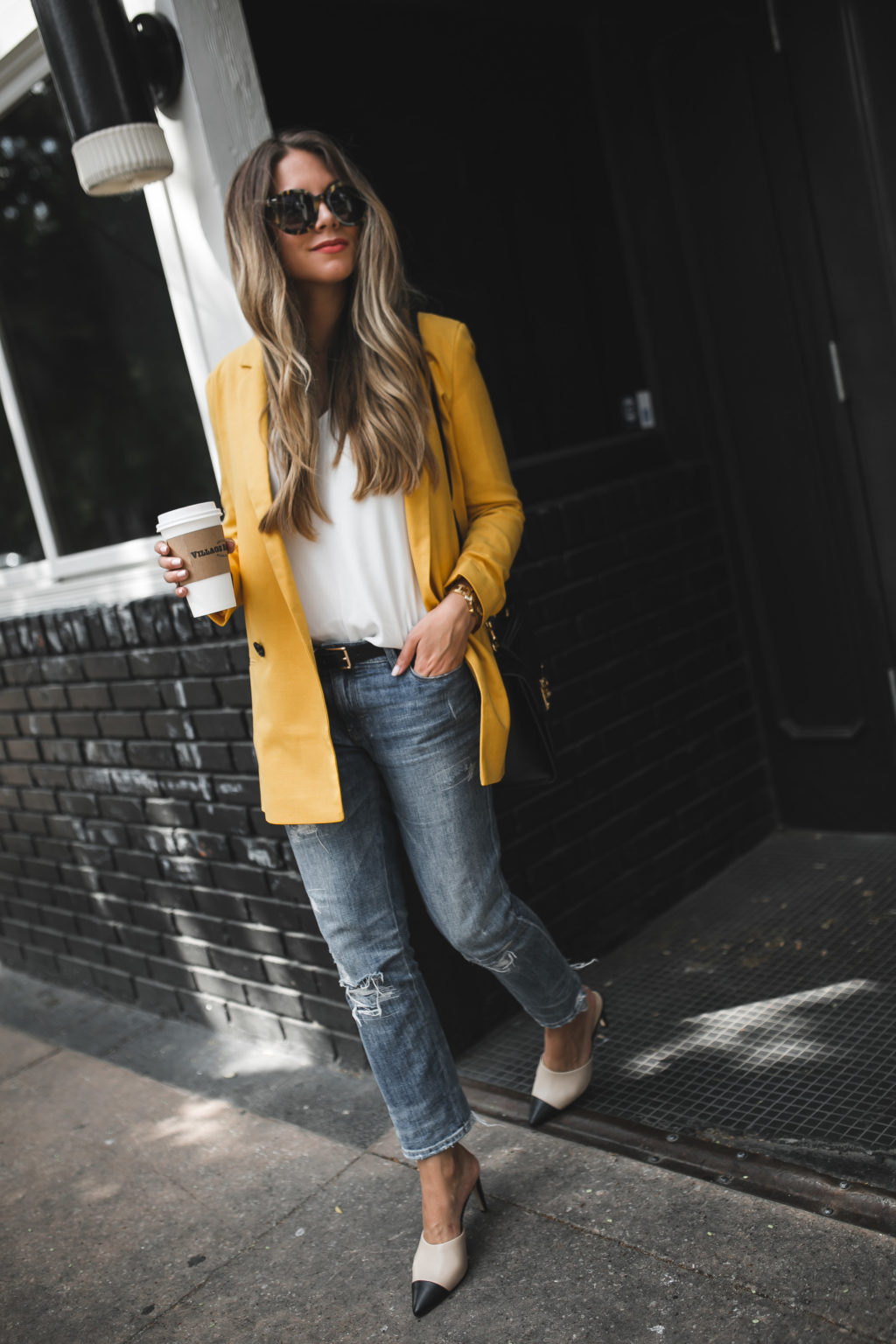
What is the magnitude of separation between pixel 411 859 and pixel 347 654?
457mm

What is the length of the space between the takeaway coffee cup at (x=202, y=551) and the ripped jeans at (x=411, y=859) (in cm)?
29

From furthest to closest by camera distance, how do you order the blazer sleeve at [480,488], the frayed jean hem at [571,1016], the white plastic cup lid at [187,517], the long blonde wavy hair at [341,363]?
the frayed jean hem at [571,1016], the blazer sleeve at [480,488], the long blonde wavy hair at [341,363], the white plastic cup lid at [187,517]

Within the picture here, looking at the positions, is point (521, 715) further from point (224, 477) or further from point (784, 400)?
point (784, 400)

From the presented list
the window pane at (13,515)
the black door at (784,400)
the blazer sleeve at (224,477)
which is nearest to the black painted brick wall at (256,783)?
the black door at (784,400)

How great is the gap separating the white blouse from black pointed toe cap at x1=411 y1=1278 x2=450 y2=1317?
121 centimetres

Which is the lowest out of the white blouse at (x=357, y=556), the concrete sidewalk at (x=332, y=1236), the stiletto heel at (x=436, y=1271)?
the concrete sidewalk at (x=332, y=1236)

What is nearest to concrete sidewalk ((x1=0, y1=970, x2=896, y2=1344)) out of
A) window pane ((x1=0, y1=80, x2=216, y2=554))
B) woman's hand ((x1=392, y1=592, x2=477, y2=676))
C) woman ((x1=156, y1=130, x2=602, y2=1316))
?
woman ((x1=156, y1=130, x2=602, y2=1316))

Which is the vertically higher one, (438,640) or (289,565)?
(289,565)

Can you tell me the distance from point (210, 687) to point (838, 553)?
203 centimetres

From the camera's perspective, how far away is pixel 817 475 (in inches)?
149

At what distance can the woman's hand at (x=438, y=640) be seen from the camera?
7.27ft

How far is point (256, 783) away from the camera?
10.5 ft

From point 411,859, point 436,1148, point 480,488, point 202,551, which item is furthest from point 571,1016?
point 202,551

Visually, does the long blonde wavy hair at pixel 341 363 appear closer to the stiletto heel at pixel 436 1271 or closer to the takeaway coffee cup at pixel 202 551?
the takeaway coffee cup at pixel 202 551
